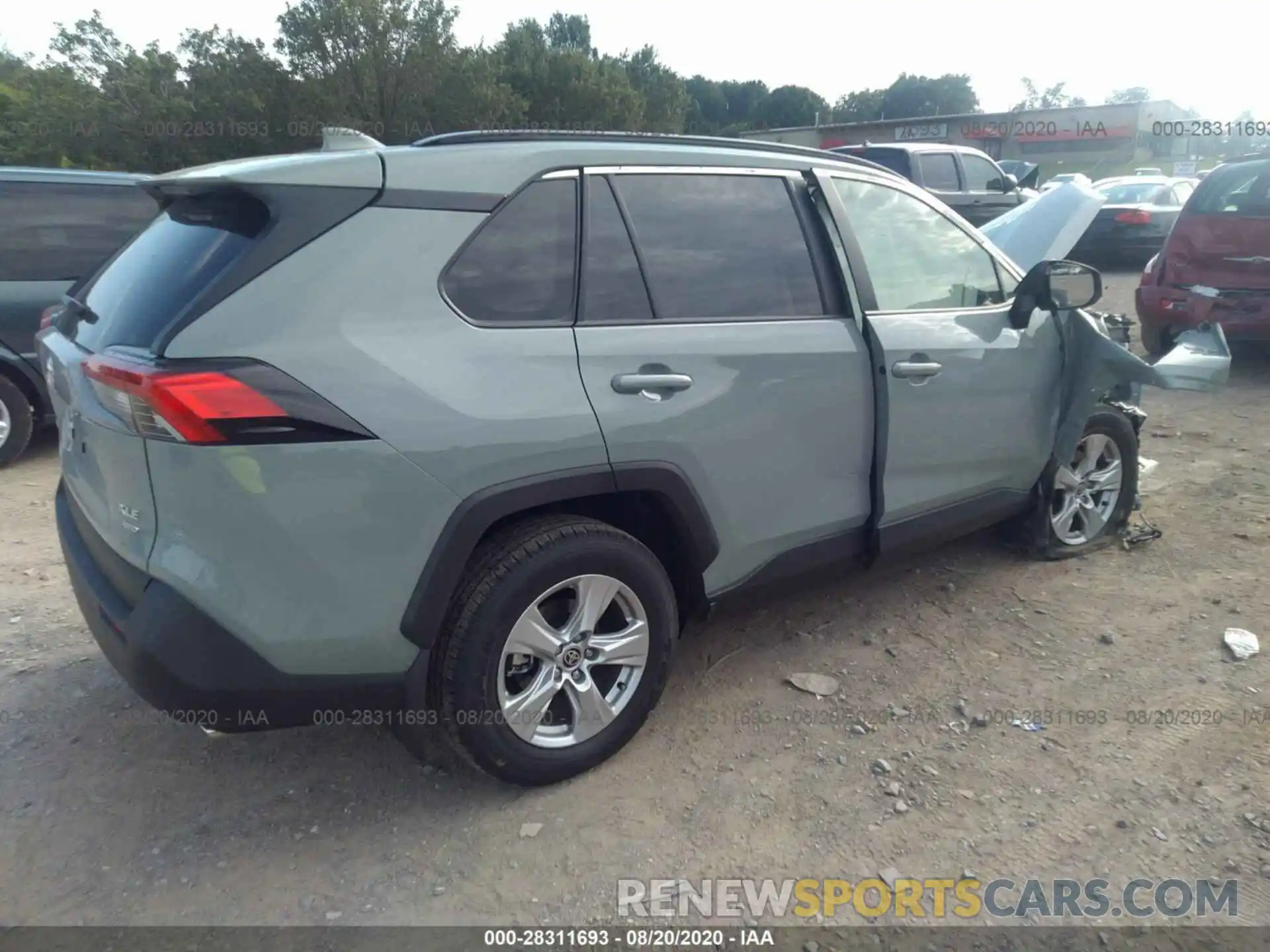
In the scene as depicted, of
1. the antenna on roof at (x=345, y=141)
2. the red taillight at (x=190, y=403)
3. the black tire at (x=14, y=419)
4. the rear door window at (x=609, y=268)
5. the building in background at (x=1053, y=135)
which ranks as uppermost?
the building in background at (x=1053, y=135)

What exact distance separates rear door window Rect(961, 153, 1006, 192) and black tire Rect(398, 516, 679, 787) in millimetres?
11993

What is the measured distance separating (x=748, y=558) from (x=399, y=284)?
4.62 feet

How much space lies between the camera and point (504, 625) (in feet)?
8.22

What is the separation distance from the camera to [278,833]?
260 centimetres

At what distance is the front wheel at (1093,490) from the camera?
166 inches

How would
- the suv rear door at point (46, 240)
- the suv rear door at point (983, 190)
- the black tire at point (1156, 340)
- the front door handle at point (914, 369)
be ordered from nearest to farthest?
the front door handle at point (914, 369)
the suv rear door at point (46, 240)
the black tire at point (1156, 340)
the suv rear door at point (983, 190)

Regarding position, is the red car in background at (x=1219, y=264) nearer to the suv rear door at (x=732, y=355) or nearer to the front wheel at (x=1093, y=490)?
the front wheel at (x=1093, y=490)

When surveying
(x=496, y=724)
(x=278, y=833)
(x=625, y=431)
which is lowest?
(x=278, y=833)

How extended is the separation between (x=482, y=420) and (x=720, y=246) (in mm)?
1082

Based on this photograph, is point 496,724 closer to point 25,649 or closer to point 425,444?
point 425,444

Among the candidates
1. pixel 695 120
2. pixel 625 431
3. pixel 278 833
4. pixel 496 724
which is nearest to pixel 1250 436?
pixel 625 431

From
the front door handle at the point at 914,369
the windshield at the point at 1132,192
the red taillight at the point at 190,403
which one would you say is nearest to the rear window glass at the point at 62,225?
the red taillight at the point at 190,403

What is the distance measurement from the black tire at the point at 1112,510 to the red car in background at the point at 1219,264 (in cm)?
351

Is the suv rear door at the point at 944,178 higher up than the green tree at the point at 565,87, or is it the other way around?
the green tree at the point at 565,87
